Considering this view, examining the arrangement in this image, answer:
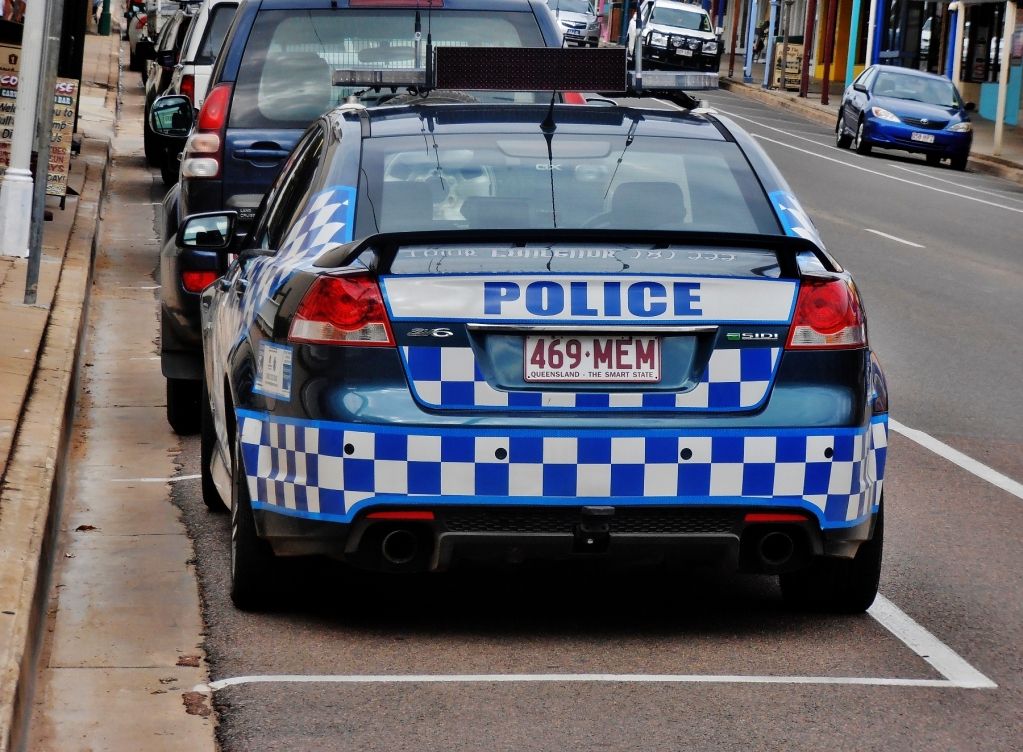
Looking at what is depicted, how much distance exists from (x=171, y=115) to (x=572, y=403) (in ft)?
18.0

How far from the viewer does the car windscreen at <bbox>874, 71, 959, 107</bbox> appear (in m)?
35.5

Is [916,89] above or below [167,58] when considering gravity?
below

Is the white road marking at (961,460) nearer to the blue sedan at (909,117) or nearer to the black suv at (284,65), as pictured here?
the black suv at (284,65)

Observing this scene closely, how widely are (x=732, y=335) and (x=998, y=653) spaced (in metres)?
1.28

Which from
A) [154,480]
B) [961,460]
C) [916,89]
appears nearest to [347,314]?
[154,480]

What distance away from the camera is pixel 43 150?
38.3 feet

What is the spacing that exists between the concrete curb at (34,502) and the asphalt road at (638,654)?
1.66ft

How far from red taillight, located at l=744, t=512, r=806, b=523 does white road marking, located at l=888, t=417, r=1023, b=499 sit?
3.18 meters

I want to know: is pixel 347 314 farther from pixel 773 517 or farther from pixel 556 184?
pixel 773 517

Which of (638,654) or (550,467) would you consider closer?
(550,467)

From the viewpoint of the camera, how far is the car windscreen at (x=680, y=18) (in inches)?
2133

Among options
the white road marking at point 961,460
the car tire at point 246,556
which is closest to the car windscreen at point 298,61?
the white road marking at point 961,460

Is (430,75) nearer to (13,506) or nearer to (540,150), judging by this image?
(540,150)

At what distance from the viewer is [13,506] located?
22.1 ft
